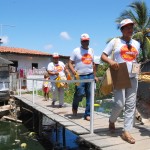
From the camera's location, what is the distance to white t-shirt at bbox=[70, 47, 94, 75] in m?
7.04

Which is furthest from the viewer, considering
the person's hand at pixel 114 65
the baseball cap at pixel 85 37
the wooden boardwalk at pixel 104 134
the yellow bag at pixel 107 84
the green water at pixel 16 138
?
the green water at pixel 16 138

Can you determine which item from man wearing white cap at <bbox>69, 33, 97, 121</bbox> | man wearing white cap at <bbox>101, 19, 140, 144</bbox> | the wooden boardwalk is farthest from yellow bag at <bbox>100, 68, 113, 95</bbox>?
man wearing white cap at <bbox>69, 33, 97, 121</bbox>

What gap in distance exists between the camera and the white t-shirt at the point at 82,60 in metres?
7.04

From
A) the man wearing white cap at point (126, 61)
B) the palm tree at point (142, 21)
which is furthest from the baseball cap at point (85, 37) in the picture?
the palm tree at point (142, 21)

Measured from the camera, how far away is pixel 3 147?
10.0 meters

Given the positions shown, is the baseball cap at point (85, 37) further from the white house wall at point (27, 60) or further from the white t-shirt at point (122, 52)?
the white house wall at point (27, 60)

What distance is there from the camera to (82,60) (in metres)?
7.07

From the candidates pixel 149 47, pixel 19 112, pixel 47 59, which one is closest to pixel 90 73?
pixel 19 112

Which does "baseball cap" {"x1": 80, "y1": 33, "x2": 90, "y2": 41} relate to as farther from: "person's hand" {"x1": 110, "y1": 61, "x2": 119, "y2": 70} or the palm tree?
the palm tree

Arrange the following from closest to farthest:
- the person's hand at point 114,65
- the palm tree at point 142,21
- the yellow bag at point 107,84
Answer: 1. the person's hand at point 114,65
2. the yellow bag at point 107,84
3. the palm tree at point 142,21

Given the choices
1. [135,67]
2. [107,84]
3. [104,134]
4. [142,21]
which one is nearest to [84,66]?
[107,84]

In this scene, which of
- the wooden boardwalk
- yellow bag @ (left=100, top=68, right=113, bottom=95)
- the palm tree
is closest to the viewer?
the wooden boardwalk

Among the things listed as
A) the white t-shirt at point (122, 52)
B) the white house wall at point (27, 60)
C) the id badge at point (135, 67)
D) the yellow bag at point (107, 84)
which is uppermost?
the white house wall at point (27, 60)

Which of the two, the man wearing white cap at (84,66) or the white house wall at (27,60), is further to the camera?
the white house wall at (27,60)
